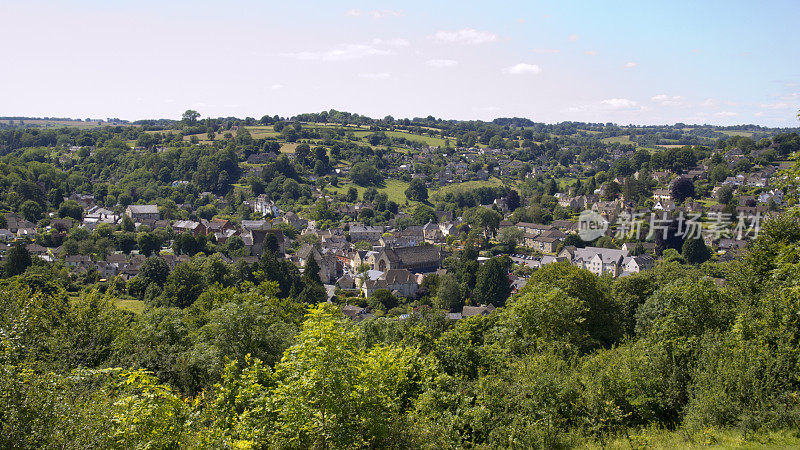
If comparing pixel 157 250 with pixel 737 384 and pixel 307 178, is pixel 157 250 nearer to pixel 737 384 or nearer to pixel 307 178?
pixel 307 178

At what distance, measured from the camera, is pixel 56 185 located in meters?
74.2

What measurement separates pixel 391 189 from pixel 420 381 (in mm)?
84589

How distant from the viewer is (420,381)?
1118cm

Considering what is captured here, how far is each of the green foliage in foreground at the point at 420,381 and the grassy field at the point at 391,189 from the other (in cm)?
7446

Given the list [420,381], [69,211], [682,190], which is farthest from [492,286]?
[69,211]

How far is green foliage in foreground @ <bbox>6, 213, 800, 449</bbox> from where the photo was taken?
24.7 feet

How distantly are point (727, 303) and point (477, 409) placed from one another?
9.30m

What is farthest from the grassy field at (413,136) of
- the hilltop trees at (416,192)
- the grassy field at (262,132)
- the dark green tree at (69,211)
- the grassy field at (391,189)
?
the dark green tree at (69,211)

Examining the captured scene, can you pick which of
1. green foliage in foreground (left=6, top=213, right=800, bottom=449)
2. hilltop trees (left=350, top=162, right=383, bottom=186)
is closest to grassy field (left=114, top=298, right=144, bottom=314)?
green foliage in foreground (left=6, top=213, right=800, bottom=449)

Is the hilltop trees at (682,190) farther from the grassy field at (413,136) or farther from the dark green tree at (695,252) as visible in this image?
the grassy field at (413,136)

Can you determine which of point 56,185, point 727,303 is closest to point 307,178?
point 56,185

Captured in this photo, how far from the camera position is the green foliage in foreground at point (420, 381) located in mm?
7523

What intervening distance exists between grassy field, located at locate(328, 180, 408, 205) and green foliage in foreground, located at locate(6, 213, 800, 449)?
74.5 m

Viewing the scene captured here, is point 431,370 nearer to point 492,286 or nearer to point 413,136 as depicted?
point 492,286
